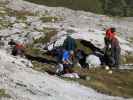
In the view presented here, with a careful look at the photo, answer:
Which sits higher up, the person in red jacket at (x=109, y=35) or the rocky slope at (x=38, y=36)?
the person in red jacket at (x=109, y=35)

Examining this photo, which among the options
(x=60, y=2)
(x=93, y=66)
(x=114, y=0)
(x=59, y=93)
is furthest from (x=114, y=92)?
(x=114, y=0)

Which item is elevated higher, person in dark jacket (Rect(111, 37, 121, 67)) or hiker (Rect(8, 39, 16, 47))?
person in dark jacket (Rect(111, 37, 121, 67))

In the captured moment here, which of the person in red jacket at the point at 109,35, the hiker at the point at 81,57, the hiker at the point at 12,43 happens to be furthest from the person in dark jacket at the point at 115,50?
the hiker at the point at 12,43

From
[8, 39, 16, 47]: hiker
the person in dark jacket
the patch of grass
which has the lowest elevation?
[8, 39, 16, 47]: hiker

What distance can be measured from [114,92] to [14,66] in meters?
5.59

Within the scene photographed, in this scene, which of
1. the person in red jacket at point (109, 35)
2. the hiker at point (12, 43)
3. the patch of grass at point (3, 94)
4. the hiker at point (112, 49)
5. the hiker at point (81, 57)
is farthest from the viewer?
the hiker at point (12, 43)

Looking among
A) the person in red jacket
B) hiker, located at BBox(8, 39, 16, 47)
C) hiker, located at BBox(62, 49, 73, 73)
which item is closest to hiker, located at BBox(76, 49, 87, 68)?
the person in red jacket

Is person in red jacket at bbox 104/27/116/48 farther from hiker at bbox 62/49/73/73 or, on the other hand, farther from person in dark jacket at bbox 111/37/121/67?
hiker at bbox 62/49/73/73

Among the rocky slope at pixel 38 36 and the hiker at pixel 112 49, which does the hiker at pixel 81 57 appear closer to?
the hiker at pixel 112 49

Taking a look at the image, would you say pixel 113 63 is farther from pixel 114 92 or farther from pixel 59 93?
pixel 59 93

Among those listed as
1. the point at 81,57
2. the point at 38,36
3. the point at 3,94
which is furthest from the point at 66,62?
the point at 38,36

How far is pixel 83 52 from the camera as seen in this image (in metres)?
38.1

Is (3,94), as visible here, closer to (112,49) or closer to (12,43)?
(112,49)

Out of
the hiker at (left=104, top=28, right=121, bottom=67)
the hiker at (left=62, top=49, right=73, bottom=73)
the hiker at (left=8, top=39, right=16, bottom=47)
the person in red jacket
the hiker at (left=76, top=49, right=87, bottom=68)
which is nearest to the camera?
the hiker at (left=62, top=49, right=73, bottom=73)
